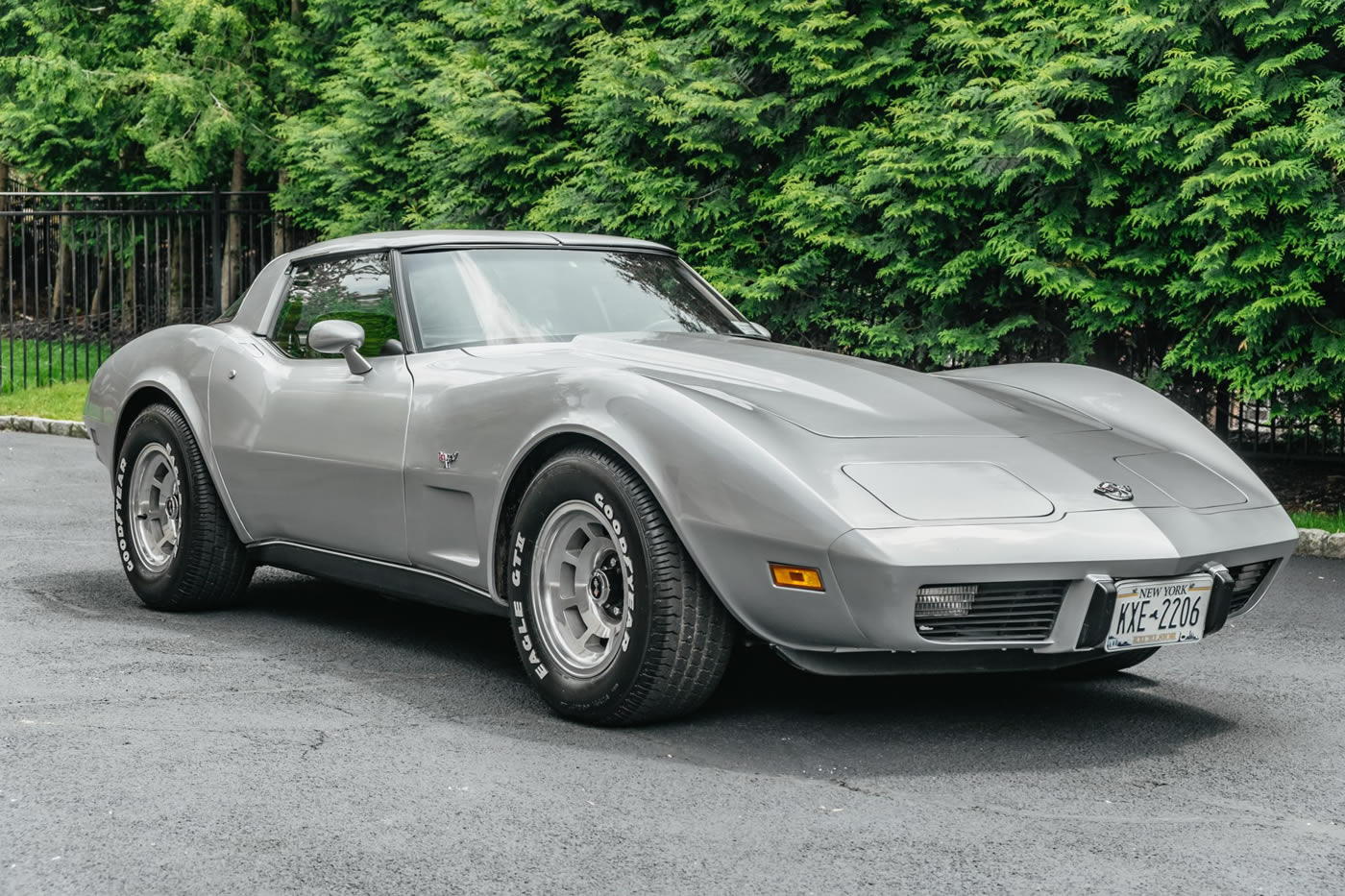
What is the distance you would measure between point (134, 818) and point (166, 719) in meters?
0.94

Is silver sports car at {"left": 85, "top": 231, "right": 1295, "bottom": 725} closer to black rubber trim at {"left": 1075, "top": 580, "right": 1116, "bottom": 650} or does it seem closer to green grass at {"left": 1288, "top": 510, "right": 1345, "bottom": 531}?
black rubber trim at {"left": 1075, "top": 580, "right": 1116, "bottom": 650}

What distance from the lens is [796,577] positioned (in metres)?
4.02

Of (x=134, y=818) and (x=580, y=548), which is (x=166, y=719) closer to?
(x=134, y=818)

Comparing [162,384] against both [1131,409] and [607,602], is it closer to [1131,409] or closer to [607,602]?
[607,602]

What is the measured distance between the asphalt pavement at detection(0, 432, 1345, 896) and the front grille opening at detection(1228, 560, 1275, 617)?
38cm

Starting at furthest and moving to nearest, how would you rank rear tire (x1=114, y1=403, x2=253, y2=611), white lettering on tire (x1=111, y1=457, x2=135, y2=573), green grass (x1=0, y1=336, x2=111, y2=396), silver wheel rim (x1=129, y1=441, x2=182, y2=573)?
green grass (x1=0, y1=336, x2=111, y2=396) → white lettering on tire (x1=111, y1=457, x2=135, y2=573) → silver wheel rim (x1=129, y1=441, x2=182, y2=573) → rear tire (x1=114, y1=403, x2=253, y2=611)

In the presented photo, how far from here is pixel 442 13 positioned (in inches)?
589

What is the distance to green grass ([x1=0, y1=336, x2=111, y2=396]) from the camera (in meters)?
17.0

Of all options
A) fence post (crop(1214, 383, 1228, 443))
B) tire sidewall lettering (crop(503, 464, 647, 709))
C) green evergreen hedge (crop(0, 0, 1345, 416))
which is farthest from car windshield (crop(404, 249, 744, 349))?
fence post (crop(1214, 383, 1228, 443))

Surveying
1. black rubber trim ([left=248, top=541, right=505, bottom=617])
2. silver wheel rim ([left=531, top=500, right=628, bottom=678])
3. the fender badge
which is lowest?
black rubber trim ([left=248, top=541, right=505, bottom=617])

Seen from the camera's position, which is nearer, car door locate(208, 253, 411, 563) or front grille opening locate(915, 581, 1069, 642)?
front grille opening locate(915, 581, 1069, 642)

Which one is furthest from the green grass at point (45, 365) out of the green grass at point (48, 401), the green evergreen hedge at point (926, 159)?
the green evergreen hedge at point (926, 159)

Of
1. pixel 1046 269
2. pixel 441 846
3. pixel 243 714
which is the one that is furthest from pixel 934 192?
pixel 441 846

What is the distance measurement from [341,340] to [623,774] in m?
1.97
